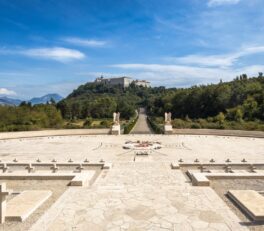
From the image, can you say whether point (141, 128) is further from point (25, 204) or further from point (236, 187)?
point (25, 204)

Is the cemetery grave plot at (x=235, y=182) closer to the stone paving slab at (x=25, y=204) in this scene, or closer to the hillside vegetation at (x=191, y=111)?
the stone paving slab at (x=25, y=204)

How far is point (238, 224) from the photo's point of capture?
5859 millimetres

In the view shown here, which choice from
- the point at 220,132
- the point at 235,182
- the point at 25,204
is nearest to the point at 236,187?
the point at 235,182

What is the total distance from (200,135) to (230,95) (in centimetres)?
3271

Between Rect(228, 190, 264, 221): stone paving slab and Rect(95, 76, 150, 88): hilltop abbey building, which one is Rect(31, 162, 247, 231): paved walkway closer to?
Rect(228, 190, 264, 221): stone paving slab

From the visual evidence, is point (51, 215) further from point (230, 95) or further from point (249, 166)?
point (230, 95)

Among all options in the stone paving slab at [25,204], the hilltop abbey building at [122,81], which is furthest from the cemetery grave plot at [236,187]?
the hilltop abbey building at [122,81]

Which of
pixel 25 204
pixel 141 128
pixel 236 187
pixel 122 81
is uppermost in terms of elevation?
pixel 122 81

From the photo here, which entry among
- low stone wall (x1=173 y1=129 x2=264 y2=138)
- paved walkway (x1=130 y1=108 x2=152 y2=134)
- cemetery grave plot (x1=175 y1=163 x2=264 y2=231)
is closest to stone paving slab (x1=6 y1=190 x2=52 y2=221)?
cemetery grave plot (x1=175 y1=163 x2=264 y2=231)

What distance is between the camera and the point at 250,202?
6793 mm

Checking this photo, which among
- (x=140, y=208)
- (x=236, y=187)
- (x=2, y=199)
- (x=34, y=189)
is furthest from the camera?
(x=236, y=187)

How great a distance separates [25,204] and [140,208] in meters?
2.79

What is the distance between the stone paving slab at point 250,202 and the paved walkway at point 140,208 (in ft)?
1.21

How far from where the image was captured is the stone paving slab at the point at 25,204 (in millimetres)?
6085
